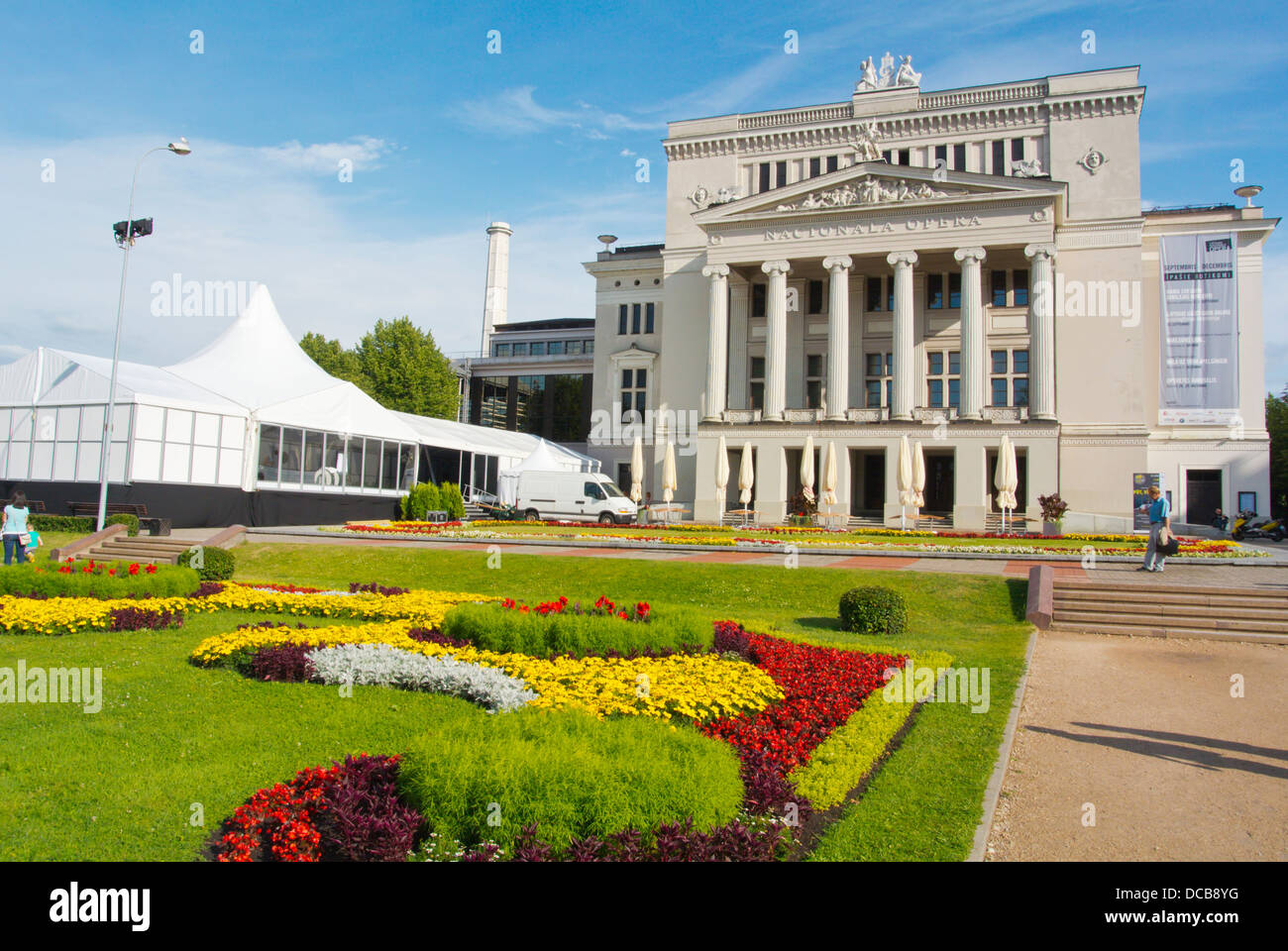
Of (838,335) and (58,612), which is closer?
(58,612)

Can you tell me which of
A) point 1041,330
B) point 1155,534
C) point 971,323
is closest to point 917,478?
point 971,323

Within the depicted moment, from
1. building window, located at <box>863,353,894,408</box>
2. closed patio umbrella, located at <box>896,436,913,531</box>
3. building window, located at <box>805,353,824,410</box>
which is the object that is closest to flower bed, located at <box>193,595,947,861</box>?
closed patio umbrella, located at <box>896,436,913,531</box>

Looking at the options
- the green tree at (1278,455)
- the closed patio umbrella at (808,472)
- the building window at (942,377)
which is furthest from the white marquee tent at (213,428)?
the green tree at (1278,455)

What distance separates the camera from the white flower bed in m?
8.53

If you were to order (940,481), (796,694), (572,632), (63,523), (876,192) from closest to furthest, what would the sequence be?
(796,694), (572,632), (63,523), (876,192), (940,481)

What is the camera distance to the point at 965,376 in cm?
4097

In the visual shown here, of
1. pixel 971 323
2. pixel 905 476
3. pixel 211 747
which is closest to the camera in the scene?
pixel 211 747

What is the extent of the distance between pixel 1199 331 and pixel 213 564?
49.9 m

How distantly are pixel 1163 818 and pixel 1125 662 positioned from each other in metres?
6.60

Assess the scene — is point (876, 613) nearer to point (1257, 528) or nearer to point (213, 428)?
point (213, 428)

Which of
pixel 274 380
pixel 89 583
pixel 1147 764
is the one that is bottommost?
pixel 1147 764

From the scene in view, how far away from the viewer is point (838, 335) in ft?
143
